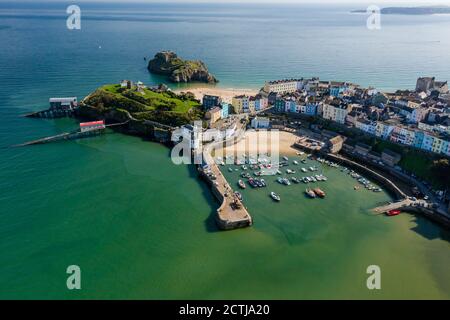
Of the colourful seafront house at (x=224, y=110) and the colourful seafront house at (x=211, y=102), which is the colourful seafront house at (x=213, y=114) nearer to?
the colourful seafront house at (x=224, y=110)

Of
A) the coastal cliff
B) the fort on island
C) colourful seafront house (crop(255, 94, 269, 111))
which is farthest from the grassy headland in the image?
colourful seafront house (crop(255, 94, 269, 111))

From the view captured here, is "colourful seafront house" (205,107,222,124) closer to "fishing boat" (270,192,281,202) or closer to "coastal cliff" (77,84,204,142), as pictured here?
"coastal cliff" (77,84,204,142)

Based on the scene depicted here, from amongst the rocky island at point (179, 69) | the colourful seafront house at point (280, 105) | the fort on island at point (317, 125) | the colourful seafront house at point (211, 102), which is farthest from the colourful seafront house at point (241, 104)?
the rocky island at point (179, 69)

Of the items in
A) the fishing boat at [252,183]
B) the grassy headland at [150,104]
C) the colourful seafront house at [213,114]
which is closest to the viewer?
A: the fishing boat at [252,183]

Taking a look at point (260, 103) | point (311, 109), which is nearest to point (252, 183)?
point (311, 109)

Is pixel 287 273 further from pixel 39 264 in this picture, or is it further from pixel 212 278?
pixel 39 264

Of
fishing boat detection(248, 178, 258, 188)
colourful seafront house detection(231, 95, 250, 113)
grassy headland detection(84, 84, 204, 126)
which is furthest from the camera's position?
colourful seafront house detection(231, 95, 250, 113)

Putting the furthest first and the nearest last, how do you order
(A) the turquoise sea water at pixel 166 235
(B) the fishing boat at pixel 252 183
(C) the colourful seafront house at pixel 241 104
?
(C) the colourful seafront house at pixel 241 104
(B) the fishing boat at pixel 252 183
(A) the turquoise sea water at pixel 166 235
